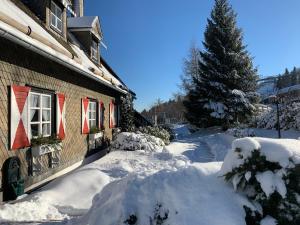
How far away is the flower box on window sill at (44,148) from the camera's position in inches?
290

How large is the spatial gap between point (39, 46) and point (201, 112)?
20.9 m

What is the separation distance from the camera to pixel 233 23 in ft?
91.8

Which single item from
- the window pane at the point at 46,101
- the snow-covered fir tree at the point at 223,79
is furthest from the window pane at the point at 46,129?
the snow-covered fir tree at the point at 223,79

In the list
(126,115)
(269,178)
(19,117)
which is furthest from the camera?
(126,115)

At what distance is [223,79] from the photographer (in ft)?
87.1

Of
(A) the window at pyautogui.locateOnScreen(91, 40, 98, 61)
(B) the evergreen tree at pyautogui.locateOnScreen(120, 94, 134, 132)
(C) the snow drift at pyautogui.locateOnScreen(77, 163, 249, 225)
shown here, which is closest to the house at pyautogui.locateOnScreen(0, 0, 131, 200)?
(A) the window at pyautogui.locateOnScreen(91, 40, 98, 61)

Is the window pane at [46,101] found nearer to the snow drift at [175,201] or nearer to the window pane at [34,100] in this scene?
the window pane at [34,100]

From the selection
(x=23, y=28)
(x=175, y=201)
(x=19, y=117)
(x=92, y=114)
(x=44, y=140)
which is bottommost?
(x=175, y=201)

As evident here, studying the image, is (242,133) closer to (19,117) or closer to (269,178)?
(19,117)

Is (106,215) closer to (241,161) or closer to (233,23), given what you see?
(241,161)

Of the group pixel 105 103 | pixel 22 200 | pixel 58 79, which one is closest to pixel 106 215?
pixel 22 200

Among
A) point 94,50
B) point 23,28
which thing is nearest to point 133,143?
point 94,50

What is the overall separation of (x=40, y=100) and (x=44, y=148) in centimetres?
116

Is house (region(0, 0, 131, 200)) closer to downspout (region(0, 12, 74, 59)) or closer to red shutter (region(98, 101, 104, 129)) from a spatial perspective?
downspout (region(0, 12, 74, 59))
